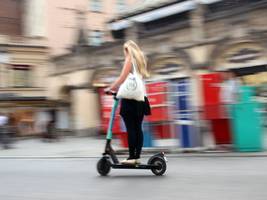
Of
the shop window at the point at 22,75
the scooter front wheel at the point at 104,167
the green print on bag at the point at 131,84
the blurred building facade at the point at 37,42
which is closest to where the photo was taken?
the green print on bag at the point at 131,84

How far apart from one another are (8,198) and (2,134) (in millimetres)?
16490

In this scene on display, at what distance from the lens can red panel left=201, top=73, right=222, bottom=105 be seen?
431 inches

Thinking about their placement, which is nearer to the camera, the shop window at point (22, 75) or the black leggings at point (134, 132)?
the black leggings at point (134, 132)

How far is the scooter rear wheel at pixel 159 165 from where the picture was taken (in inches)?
281

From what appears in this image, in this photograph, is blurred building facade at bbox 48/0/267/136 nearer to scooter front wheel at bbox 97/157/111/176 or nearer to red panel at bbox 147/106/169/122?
red panel at bbox 147/106/169/122

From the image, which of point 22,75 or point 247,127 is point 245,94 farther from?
point 22,75

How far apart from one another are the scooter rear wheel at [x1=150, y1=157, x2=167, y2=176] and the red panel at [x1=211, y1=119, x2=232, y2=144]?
4178mm

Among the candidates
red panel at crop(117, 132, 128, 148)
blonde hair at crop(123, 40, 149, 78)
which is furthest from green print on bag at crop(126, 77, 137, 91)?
red panel at crop(117, 132, 128, 148)

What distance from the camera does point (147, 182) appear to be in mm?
6613

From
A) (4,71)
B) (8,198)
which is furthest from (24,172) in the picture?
(4,71)

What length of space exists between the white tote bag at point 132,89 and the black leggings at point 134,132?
0.29m

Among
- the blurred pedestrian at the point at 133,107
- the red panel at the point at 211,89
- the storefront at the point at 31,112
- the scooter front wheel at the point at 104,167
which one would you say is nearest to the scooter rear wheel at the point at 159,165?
the blurred pedestrian at the point at 133,107

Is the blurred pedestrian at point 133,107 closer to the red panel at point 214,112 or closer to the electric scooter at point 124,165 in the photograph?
the electric scooter at point 124,165

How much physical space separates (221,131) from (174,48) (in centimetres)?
1315
